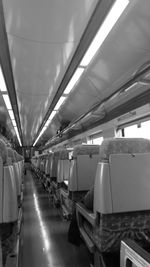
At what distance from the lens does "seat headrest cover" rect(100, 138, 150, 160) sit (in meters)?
1.99

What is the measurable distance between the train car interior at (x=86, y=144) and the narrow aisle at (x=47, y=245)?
14mm

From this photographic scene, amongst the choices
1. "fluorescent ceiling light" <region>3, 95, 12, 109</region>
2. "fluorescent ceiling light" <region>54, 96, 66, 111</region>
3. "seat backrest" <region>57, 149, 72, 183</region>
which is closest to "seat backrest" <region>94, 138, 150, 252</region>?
"seat backrest" <region>57, 149, 72, 183</region>

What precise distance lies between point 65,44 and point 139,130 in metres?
2.97

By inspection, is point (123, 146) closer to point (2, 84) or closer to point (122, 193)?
point (122, 193)

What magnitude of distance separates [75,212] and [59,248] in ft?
1.90

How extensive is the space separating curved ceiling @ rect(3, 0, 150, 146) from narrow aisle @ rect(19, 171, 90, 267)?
282cm

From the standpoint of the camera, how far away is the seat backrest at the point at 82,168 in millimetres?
3201

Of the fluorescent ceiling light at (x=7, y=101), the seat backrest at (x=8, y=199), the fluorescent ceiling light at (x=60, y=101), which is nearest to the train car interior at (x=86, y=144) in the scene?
the seat backrest at (x=8, y=199)

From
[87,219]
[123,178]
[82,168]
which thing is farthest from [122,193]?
[82,168]

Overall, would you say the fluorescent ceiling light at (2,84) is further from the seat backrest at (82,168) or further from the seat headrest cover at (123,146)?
the seat headrest cover at (123,146)

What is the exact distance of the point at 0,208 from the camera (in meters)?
1.98

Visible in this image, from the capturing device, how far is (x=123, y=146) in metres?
2.00

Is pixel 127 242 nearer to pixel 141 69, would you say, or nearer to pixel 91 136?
pixel 141 69

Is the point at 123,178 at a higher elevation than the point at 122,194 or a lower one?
higher
